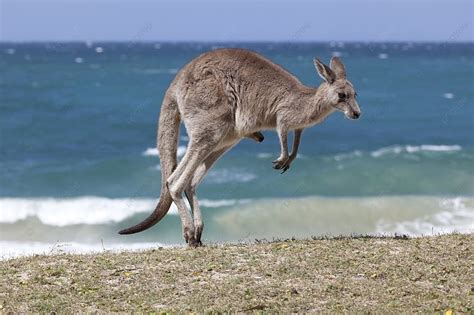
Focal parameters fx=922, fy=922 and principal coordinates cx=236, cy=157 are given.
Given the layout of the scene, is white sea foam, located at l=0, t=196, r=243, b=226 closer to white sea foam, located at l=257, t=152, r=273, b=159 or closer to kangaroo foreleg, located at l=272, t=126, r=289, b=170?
white sea foam, located at l=257, t=152, r=273, b=159

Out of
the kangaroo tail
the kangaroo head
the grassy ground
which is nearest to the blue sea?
the kangaroo tail

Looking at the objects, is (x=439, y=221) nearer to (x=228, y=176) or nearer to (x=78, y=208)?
(x=228, y=176)

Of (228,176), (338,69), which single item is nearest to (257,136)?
(338,69)

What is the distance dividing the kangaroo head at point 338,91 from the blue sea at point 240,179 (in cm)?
300

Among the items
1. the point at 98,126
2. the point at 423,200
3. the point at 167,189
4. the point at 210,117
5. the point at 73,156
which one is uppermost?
the point at 210,117

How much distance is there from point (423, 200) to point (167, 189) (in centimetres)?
872

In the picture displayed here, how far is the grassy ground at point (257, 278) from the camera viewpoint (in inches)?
234

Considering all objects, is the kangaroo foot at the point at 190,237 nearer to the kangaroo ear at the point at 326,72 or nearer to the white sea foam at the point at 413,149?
the kangaroo ear at the point at 326,72

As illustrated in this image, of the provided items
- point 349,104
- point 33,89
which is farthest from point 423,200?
point 33,89

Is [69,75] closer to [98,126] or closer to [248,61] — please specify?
[98,126]

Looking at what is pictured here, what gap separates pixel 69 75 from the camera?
49188mm

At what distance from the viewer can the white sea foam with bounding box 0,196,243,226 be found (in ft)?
47.8

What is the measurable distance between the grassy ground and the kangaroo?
0.51 meters

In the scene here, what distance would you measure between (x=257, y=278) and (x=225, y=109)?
5.39 feet
